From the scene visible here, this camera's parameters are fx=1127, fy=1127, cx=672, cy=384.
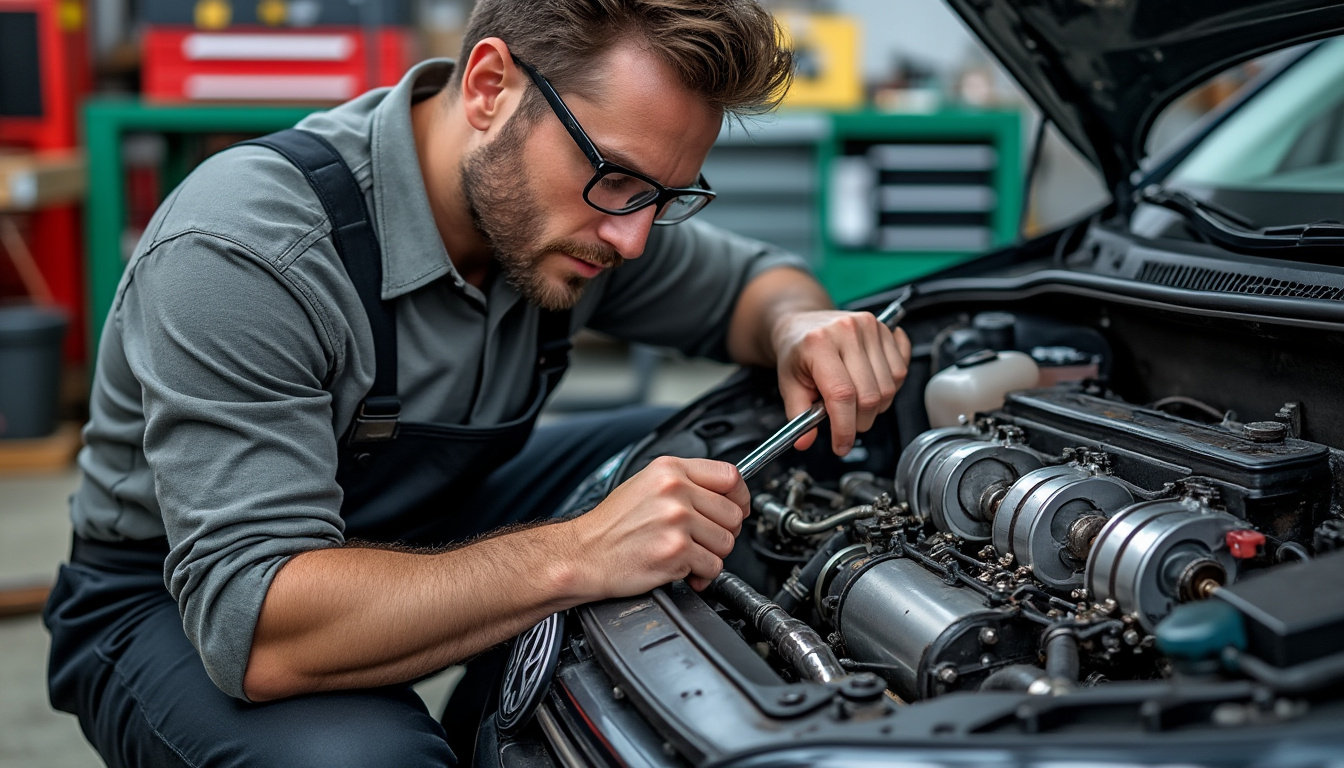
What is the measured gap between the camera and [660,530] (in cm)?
121

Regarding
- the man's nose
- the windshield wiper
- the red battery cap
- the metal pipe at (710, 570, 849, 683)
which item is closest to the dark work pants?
the metal pipe at (710, 570, 849, 683)

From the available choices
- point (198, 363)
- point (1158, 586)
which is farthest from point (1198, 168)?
point (198, 363)

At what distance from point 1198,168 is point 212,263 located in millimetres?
1614

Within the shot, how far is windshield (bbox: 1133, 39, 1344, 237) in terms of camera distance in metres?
1.62

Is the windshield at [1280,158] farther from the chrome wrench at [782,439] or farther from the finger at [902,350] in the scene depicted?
the chrome wrench at [782,439]

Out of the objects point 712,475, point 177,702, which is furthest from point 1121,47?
point 177,702

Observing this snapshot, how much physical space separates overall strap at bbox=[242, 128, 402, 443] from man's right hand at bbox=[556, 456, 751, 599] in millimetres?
373

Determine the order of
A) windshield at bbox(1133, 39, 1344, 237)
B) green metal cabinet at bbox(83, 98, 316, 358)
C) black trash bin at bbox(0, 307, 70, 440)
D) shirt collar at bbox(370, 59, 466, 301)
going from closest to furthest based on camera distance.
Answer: shirt collar at bbox(370, 59, 466, 301) < windshield at bbox(1133, 39, 1344, 237) < black trash bin at bbox(0, 307, 70, 440) < green metal cabinet at bbox(83, 98, 316, 358)

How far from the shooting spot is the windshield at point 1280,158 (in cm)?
162

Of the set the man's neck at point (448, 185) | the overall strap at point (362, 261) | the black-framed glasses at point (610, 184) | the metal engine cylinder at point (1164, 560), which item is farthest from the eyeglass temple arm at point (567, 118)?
the metal engine cylinder at point (1164, 560)

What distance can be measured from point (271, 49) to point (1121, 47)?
3514 millimetres

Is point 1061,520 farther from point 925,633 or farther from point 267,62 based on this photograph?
point 267,62

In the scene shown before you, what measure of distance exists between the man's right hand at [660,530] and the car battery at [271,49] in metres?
3.50

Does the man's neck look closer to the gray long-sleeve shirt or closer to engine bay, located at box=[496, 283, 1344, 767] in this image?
the gray long-sleeve shirt
